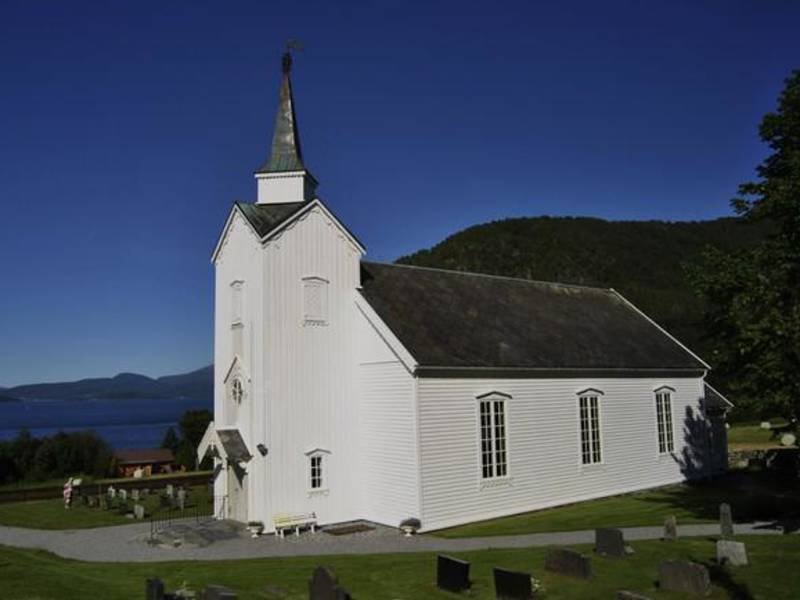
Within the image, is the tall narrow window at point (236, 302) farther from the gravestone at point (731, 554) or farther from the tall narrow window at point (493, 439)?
the gravestone at point (731, 554)

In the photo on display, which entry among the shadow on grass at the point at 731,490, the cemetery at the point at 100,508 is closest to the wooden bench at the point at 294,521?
the cemetery at the point at 100,508

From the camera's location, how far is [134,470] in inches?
1499

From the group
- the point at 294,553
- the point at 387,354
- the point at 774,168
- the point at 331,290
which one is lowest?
the point at 294,553

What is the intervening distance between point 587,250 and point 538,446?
322 feet

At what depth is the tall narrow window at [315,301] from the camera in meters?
22.7

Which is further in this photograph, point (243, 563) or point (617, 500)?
point (617, 500)

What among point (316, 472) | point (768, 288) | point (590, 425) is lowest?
point (316, 472)

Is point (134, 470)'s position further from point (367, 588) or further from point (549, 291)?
point (367, 588)

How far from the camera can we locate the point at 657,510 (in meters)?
23.0

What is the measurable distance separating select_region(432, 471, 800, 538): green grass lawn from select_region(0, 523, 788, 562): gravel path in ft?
3.59

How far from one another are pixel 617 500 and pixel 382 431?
9.81 m

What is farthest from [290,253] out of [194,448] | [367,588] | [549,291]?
[194,448]

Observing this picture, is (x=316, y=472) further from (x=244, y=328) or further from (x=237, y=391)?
(x=244, y=328)

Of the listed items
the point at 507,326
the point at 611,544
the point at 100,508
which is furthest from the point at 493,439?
the point at 100,508
